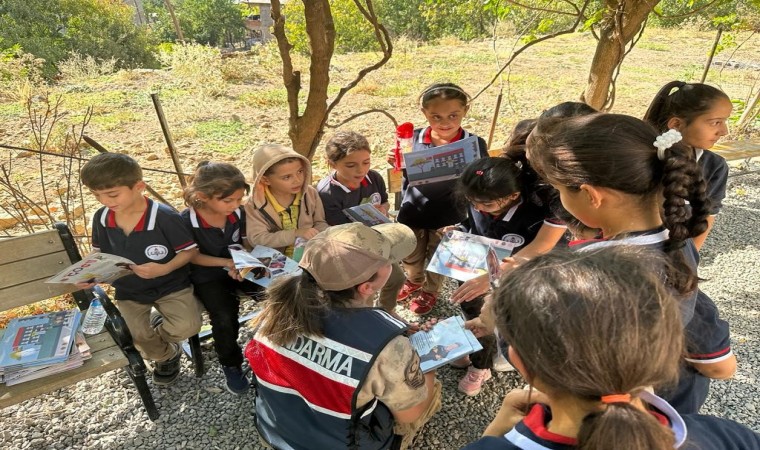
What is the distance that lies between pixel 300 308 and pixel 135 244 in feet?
4.41

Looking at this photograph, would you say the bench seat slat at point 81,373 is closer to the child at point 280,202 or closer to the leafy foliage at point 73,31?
the child at point 280,202

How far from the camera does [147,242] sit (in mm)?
2244

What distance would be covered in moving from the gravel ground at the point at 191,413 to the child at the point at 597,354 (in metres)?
1.48

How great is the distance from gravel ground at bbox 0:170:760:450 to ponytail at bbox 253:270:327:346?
1112mm

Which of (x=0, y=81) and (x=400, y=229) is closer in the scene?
(x=400, y=229)

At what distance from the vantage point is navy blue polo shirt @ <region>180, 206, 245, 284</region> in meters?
2.40

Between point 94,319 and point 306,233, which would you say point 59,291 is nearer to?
point 94,319

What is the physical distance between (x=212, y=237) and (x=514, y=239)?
1.68 meters

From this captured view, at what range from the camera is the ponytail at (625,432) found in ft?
2.41

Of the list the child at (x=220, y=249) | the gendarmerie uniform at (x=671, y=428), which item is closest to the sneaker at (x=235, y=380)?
the child at (x=220, y=249)

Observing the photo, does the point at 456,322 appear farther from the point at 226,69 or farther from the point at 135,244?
the point at 226,69

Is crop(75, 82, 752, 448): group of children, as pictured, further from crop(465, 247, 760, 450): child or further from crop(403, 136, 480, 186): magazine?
crop(403, 136, 480, 186): magazine

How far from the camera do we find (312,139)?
2867 millimetres

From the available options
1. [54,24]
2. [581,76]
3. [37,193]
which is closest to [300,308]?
[37,193]
